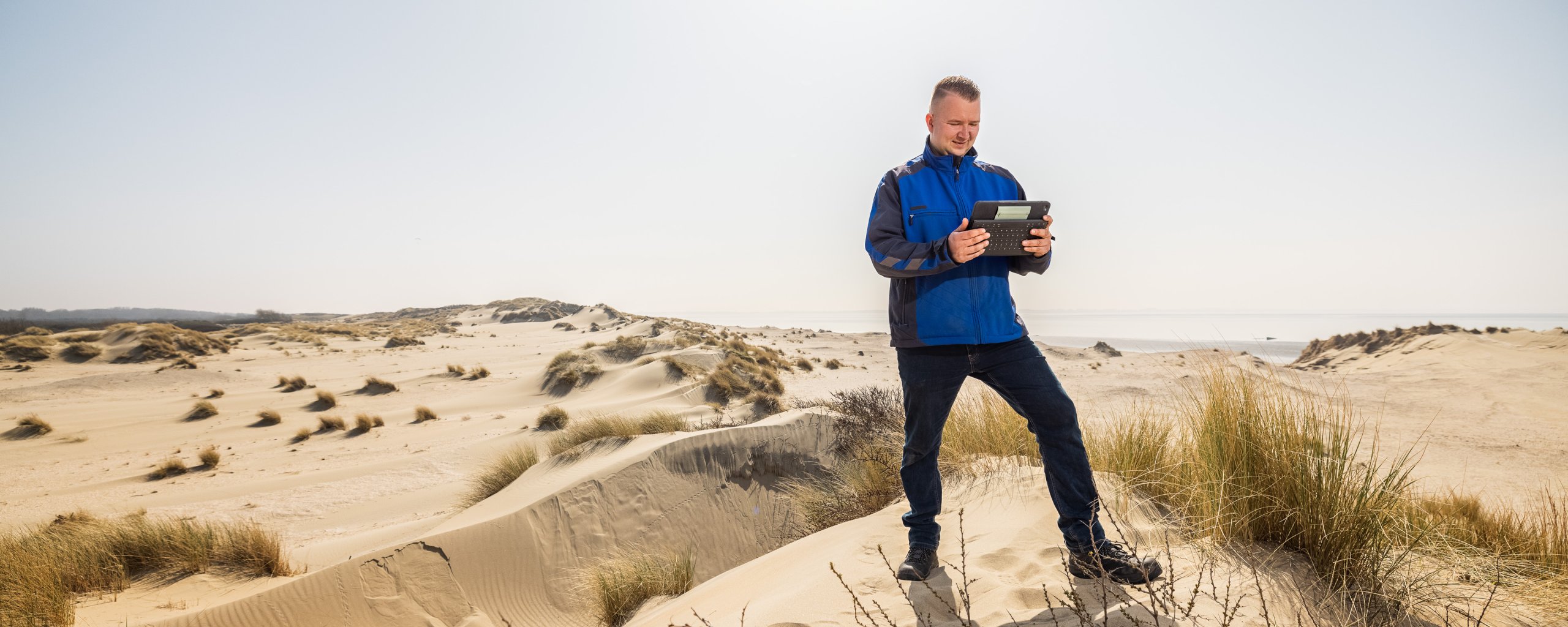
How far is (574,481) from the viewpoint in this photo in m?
5.40

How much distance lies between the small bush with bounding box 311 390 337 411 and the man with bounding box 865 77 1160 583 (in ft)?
45.5

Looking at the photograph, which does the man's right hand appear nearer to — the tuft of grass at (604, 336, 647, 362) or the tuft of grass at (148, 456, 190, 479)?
the tuft of grass at (148, 456, 190, 479)

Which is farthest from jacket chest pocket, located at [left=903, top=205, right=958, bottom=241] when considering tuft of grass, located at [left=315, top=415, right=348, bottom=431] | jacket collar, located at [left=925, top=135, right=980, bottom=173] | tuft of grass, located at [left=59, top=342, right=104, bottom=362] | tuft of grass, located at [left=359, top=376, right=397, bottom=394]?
tuft of grass, located at [left=59, top=342, right=104, bottom=362]

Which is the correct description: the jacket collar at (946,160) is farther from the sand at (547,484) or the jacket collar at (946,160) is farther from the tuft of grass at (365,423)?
the tuft of grass at (365,423)

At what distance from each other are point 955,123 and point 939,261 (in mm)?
610

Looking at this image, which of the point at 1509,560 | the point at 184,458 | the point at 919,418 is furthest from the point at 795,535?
the point at 184,458

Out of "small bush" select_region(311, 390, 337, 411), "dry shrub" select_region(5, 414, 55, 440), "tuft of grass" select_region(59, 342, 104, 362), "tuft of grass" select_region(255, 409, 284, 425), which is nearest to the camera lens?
"dry shrub" select_region(5, 414, 55, 440)

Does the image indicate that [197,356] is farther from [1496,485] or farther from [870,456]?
[1496,485]

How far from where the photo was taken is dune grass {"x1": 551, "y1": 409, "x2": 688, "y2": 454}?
23.1 ft

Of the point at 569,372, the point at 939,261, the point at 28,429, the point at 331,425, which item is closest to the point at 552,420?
the point at 331,425

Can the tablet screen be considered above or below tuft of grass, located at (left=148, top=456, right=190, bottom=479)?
above

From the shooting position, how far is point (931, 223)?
2.45m

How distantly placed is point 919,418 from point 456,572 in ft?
11.8

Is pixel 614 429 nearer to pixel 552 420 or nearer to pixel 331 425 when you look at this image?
pixel 552 420
